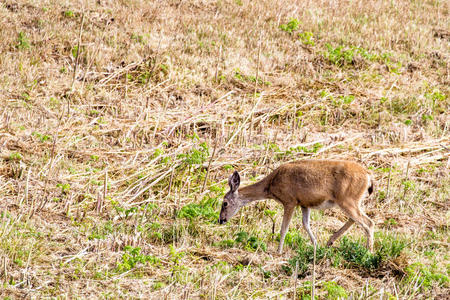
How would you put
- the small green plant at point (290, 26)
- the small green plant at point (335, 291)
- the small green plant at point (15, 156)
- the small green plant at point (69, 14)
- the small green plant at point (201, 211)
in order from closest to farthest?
the small green plant at point (335, 291) → the small green plant at point (201, 211) → the small green plant at point (15, 156) → the small green plant at point (69, 14) → the small green plant at point (290, 26)

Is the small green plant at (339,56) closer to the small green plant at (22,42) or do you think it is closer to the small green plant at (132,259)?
the small green plant at (22,42)

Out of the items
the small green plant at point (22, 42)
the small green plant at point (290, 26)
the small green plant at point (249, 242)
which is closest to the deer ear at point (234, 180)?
the small green plant at point (249, 242)

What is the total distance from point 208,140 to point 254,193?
110 inches

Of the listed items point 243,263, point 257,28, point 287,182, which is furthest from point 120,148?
point 257,28

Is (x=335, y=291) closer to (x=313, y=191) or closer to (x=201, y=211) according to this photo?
(x=313, y=191)

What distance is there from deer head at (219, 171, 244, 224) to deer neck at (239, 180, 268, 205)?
7 cm

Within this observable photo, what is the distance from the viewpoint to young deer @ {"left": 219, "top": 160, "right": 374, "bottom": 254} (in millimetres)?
8219

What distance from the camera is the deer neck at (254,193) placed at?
352 inches

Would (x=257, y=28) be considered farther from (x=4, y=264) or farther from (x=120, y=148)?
(x=4, y=264)

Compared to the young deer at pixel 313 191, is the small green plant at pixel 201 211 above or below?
below

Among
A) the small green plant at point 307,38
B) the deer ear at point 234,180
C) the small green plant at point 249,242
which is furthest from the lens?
the small green plant at point 307,38

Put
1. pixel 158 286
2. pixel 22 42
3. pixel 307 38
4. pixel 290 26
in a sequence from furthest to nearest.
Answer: pixel 290 26
pixel 307 38
pixel 22 42
pixel 158 286

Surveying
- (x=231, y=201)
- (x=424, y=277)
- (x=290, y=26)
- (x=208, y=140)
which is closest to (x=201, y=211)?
(x=231, y=201)

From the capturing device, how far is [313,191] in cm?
838
